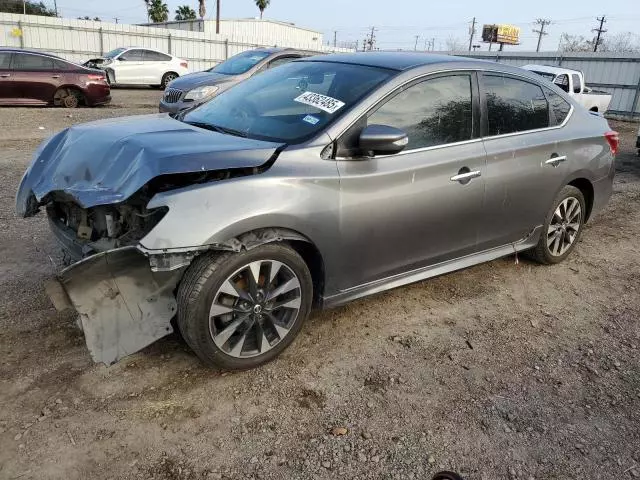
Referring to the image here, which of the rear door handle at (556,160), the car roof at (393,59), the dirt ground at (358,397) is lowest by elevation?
the dirt ground at (358,397)

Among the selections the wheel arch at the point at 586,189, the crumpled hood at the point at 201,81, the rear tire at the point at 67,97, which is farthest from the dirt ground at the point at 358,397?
the rear tire at the point at 67,97

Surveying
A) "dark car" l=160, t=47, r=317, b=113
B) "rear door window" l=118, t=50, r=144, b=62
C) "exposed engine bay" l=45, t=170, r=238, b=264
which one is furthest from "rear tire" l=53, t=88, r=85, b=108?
"exposed engine bay" l=45, t=170, r=238, b=264

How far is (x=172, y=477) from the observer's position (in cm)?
228

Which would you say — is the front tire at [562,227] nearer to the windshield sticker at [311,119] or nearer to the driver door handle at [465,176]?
the driver door handle at [465,176]

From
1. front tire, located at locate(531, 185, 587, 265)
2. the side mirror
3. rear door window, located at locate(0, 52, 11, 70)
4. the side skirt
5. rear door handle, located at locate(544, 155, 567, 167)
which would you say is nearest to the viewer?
the side mirror

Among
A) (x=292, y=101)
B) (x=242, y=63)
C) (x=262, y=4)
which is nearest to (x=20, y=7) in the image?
(x=262, y=4)

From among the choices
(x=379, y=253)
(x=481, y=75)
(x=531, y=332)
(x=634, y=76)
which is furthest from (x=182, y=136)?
(x=634, y=76)

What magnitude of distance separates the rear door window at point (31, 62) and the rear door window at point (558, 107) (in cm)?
1244

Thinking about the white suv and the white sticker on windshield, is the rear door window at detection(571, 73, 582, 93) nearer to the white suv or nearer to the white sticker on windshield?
the white sticker on windshield

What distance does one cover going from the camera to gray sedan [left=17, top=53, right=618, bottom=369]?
2701 mm

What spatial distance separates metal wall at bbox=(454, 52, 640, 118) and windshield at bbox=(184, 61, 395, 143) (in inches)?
788

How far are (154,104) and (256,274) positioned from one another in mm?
13965

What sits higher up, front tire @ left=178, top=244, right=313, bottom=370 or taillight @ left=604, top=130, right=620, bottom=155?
taillight @ left=604, top=130, right=620, bottom=155

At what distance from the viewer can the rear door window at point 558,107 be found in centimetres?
445
